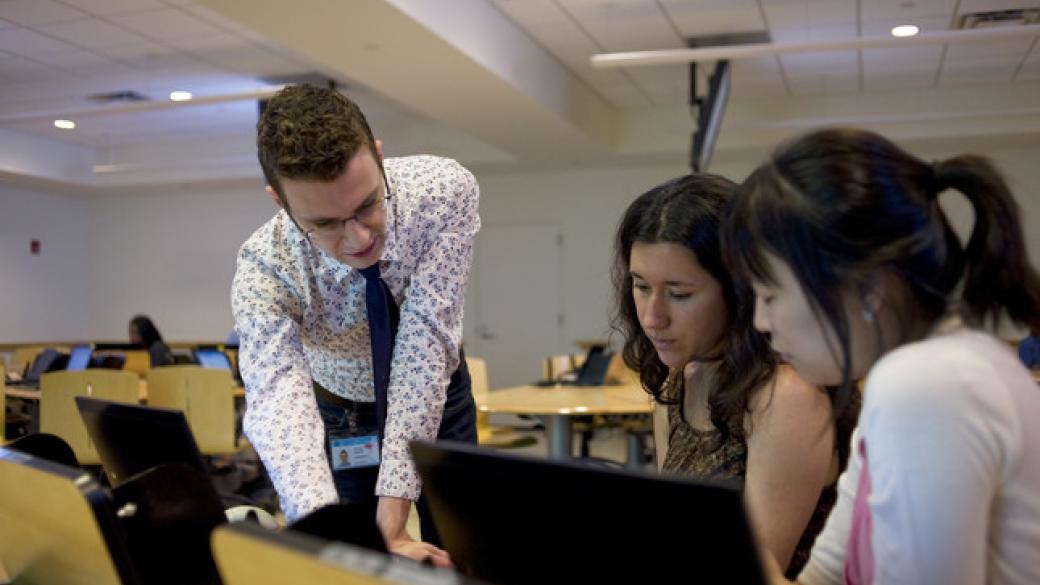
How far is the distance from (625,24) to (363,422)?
509 centimetres

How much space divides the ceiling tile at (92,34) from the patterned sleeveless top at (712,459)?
18.7 ft

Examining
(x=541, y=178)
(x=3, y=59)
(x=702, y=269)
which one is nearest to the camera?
(x=702, y=269)

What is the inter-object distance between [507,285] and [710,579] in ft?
32.8

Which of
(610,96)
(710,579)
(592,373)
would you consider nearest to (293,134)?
(710,579)

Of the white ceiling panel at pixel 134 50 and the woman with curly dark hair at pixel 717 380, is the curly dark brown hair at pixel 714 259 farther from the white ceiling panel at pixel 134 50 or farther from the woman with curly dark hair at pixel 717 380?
the white ceiling panel at pixel 134 50

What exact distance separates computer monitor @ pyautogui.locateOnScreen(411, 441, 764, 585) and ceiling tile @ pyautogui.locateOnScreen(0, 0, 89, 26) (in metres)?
5.99

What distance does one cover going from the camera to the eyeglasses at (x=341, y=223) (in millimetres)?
1524

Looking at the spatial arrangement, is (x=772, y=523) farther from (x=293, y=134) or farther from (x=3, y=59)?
(x=3, y=59)

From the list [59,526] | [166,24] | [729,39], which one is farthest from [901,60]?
[59,526]

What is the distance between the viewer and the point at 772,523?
1357mm

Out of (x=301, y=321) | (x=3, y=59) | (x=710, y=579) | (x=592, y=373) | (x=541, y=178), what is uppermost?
(x=3, y=59)

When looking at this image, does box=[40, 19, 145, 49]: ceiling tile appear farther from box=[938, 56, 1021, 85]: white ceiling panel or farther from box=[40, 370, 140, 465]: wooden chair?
box=[938, 56, 1021, 85]: white ceiling panel

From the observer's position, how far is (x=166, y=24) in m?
6.27

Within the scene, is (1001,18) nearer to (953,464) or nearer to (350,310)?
(350,310)
